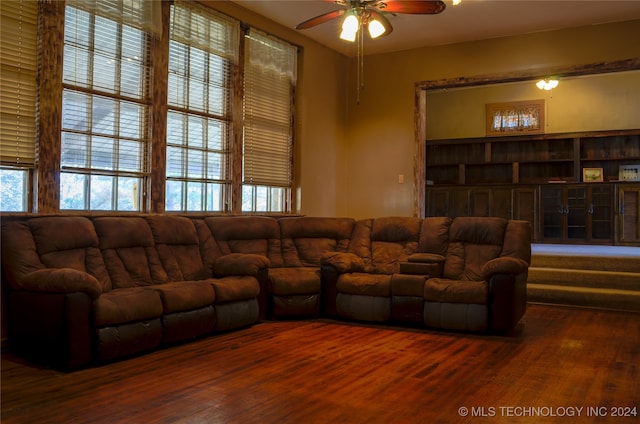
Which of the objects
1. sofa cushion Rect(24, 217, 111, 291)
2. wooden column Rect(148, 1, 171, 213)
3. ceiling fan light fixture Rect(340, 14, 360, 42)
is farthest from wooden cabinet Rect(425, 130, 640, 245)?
sofa cushion Rect(24, 217, 111, 291)

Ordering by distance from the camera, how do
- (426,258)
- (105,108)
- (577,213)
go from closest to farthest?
(105,108)
(426,258)
(577,213)

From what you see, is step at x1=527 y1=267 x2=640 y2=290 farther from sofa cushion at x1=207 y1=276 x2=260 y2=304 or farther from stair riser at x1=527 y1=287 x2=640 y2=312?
sofa cushion at x1=207 y1=276 x2=260 y2=304

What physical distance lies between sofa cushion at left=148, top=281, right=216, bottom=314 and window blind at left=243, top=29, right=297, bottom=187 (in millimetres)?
2190

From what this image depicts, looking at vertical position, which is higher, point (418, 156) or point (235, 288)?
point (418, 156)

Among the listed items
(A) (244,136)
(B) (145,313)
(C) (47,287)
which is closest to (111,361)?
(B) (145,313)

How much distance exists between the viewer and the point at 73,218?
413 cm

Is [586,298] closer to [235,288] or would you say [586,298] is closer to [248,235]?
[248,235]

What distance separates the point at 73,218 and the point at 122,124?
1142mm

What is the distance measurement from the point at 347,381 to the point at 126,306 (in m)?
1.52

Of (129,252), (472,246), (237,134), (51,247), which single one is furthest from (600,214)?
(51,247)

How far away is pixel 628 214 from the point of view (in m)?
9.66

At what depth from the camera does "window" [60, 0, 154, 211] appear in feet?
14.8

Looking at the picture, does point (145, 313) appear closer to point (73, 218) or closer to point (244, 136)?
point (73, 218)

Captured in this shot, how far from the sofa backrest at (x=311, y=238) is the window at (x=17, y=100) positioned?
8.24 feet
